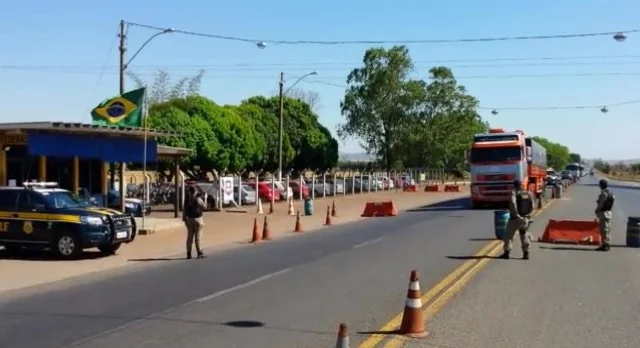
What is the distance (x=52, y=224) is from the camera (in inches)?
706

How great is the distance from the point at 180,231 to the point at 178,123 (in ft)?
80.3

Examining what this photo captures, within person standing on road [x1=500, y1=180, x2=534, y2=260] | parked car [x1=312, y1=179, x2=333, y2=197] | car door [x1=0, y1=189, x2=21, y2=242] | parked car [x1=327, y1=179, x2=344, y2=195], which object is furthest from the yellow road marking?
parked car [x1=327, y1=179, x2=344, y2=195]

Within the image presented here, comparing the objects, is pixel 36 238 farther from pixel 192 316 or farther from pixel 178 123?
pixel 178 123

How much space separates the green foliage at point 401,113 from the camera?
89.4m

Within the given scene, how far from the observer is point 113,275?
1505 centimetres

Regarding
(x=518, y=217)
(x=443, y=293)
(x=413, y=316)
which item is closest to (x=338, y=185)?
(x=518, y=217)

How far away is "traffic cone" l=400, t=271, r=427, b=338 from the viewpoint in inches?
335

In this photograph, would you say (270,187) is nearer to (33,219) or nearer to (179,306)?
(33,219)

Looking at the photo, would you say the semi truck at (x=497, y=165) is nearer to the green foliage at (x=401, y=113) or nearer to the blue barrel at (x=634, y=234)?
the blue barrel at (x=634, y=234)

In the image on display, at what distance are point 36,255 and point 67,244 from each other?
60.2 inches

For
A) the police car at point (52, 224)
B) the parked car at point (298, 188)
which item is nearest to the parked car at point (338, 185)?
the parked car at point (298, 188)

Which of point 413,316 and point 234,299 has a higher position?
point 413,316

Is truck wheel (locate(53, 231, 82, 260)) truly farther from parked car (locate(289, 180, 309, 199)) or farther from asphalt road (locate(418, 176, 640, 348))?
parked car (locate(289, 180, 309, 199))

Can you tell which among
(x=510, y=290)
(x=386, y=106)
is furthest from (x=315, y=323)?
(x=386, y=106)
